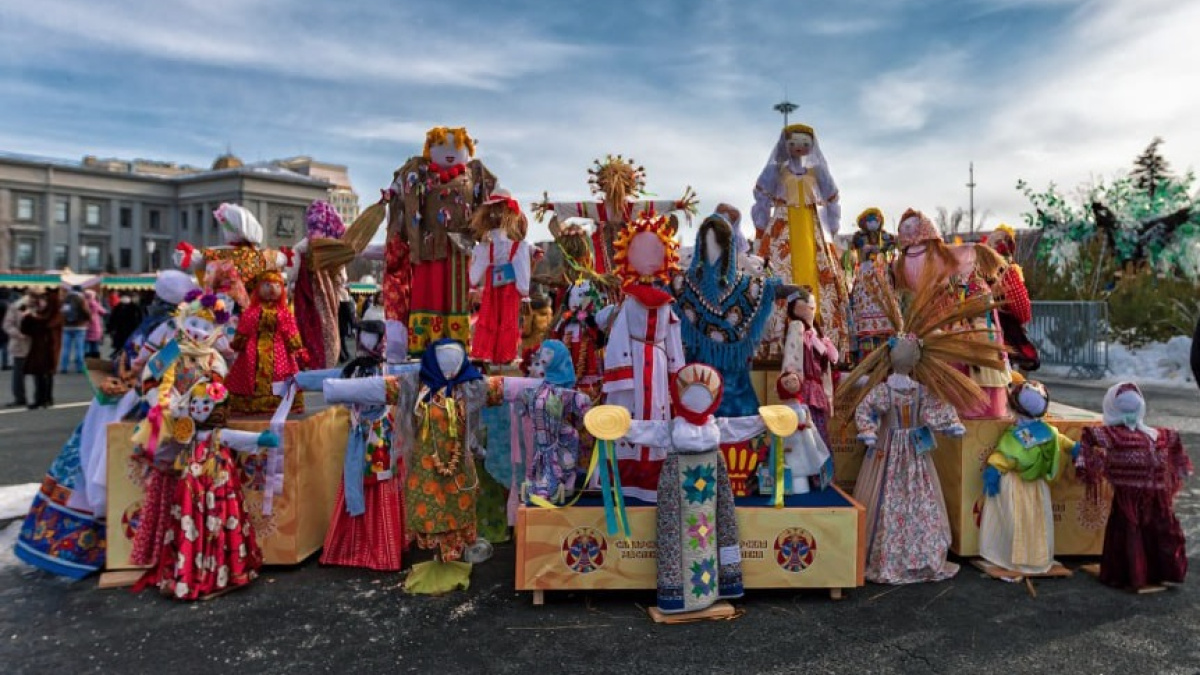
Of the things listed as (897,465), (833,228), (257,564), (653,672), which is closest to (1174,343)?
(833,228)

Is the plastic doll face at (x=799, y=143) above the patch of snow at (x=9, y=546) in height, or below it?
above

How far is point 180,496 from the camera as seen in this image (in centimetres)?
448

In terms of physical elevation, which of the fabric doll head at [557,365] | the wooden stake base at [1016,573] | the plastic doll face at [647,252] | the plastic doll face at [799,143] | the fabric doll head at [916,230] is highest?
the plastic doll face at [799,143]

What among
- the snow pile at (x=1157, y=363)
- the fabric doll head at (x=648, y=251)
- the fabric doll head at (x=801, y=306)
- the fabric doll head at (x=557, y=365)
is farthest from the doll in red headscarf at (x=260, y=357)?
the snow pile at (x=1157, y=363)

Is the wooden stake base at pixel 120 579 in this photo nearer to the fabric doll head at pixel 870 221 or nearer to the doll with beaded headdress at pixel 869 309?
the doll with beaded headdress at pixel 869 309

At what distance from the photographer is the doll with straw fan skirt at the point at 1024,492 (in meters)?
4.79

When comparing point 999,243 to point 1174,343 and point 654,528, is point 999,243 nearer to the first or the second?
point 654,528

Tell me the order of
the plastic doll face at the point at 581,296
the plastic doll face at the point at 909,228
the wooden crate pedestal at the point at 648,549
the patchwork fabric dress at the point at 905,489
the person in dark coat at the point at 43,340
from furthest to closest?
the person in dark coat at the point at 43,340
the plastic doll face at the point at 581,296
the plastic doll face at the point at 909,228
the patchwork fabric dress at the point at 905,489
the wooden crate pedestal at the point at 648,549

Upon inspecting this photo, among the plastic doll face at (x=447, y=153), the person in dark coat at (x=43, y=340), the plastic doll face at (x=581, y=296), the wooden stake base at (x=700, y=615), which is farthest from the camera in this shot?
the person in dark coat at (x=43, y=340)

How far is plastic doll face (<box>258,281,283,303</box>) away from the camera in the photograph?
17.8 ft

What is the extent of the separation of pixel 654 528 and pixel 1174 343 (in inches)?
636

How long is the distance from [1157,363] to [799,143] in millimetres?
13477

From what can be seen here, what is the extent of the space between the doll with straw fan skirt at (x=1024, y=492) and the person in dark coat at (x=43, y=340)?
12.5 m

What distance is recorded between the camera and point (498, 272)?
5.77 meters
